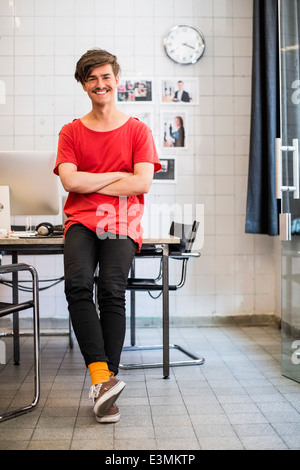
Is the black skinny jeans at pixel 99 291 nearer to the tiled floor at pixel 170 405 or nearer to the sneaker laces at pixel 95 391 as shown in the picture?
the sneaker laces at pixel 95 391

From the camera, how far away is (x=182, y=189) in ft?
12.4

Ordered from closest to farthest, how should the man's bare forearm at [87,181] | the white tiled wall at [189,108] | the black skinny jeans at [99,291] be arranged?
1. the black skinny jeans at [99,291]
2. the man's bare forearm at [87,181]
3. the white tiled wall at [189,108]

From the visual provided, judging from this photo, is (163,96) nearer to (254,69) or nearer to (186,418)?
(254,69)

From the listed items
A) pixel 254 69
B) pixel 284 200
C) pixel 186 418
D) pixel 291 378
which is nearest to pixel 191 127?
pixel 254 69

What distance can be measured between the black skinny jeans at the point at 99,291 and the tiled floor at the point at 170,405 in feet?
0.85

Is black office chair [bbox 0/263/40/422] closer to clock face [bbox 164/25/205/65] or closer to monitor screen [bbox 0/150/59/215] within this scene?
monitor screen [bbox 0/150/59/215]

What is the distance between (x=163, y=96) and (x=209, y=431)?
2.52 meters

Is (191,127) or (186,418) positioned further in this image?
(191,127)

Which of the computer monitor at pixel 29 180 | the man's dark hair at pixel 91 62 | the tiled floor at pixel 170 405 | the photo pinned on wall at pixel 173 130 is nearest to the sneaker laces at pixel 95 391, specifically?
the tiled floor at pixel 170 405

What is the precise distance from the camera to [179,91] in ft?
12.3

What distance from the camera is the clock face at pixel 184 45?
371 cm

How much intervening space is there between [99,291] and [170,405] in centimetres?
54

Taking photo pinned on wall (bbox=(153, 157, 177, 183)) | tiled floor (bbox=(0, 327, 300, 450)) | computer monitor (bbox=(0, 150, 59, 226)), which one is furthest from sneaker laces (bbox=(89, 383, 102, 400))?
photo pinned on wall (bbox=(153, 157, 177, 183))

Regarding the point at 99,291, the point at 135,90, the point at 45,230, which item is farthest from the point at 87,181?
the point at 135,90
